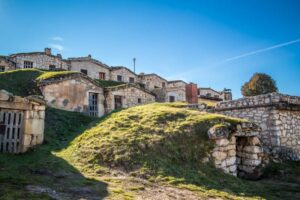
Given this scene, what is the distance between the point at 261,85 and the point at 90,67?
1901 cm

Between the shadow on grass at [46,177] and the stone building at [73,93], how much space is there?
191 inches

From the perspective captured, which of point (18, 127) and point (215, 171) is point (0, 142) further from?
point (215, 171)

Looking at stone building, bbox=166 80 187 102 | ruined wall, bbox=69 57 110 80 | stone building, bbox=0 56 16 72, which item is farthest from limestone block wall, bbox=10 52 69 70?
stone building, bbox=166 80 187 102

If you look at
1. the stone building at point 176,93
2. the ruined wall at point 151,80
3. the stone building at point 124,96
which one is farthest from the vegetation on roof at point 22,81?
the ruined wall at point 151,80

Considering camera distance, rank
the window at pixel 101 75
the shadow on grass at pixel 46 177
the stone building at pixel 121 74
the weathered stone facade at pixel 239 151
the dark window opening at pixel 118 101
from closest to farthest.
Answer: the shadow on grass at pixel 46 177 → the weathered stone facade at pixel 239 151 → the dark window opening at pixel 118 101 → the window at pixel 101 75 → the stone building at pixel 121 74

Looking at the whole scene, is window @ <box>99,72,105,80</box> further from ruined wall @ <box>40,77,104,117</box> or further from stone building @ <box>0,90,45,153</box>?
stone building @ <box>0,90,45,153</box>

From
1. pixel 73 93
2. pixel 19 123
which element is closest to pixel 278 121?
pixel 19 123

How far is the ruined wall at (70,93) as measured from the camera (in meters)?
15.6

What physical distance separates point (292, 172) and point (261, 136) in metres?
2.72

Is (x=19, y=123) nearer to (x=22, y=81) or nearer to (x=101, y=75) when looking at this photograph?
(x=22, y=81)

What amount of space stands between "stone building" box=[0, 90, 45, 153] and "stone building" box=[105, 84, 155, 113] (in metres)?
9.17

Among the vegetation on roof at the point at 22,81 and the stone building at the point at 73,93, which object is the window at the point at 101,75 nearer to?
the stone building at the point at 73,93

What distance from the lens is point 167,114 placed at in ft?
34.4

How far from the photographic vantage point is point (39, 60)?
26.5 metres
